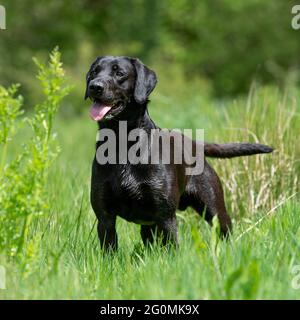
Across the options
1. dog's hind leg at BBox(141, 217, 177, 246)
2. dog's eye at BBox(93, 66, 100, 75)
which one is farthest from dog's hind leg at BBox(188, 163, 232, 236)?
dog's eye at BBox(93, 66, 100, 75)

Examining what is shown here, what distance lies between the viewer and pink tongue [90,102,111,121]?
418 cm

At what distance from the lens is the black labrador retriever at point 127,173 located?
13.7 feet

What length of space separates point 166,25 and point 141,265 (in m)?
31.6

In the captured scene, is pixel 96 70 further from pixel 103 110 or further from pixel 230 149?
pixel 230 149

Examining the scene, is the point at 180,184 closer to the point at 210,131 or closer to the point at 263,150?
the point at 263,150

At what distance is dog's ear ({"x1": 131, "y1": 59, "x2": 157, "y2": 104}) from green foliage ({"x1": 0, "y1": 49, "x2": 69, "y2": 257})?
2.49 feet

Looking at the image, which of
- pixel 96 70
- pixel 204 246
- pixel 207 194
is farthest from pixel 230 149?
pixel 204 246

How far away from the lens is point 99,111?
4191mm

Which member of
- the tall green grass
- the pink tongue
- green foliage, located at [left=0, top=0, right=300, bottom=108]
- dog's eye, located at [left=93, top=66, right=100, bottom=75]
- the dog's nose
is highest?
green foliage, located at [left=0, top=0, right=300, bottom=108]

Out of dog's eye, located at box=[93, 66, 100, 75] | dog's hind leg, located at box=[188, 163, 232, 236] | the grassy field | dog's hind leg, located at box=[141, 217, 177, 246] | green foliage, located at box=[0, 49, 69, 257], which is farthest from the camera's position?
dog's hind leg, located at box=[188, 163, 232, 236]

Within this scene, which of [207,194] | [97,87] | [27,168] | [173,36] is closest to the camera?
[27,168]

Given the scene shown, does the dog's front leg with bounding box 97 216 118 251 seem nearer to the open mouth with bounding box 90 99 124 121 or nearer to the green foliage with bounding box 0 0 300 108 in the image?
the open mouth with bounding box 90 99 124 121

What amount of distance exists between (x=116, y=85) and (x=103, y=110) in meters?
0.19

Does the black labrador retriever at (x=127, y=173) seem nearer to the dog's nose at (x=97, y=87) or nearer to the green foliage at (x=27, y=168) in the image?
the dog's nose at (x=97, y=87)
